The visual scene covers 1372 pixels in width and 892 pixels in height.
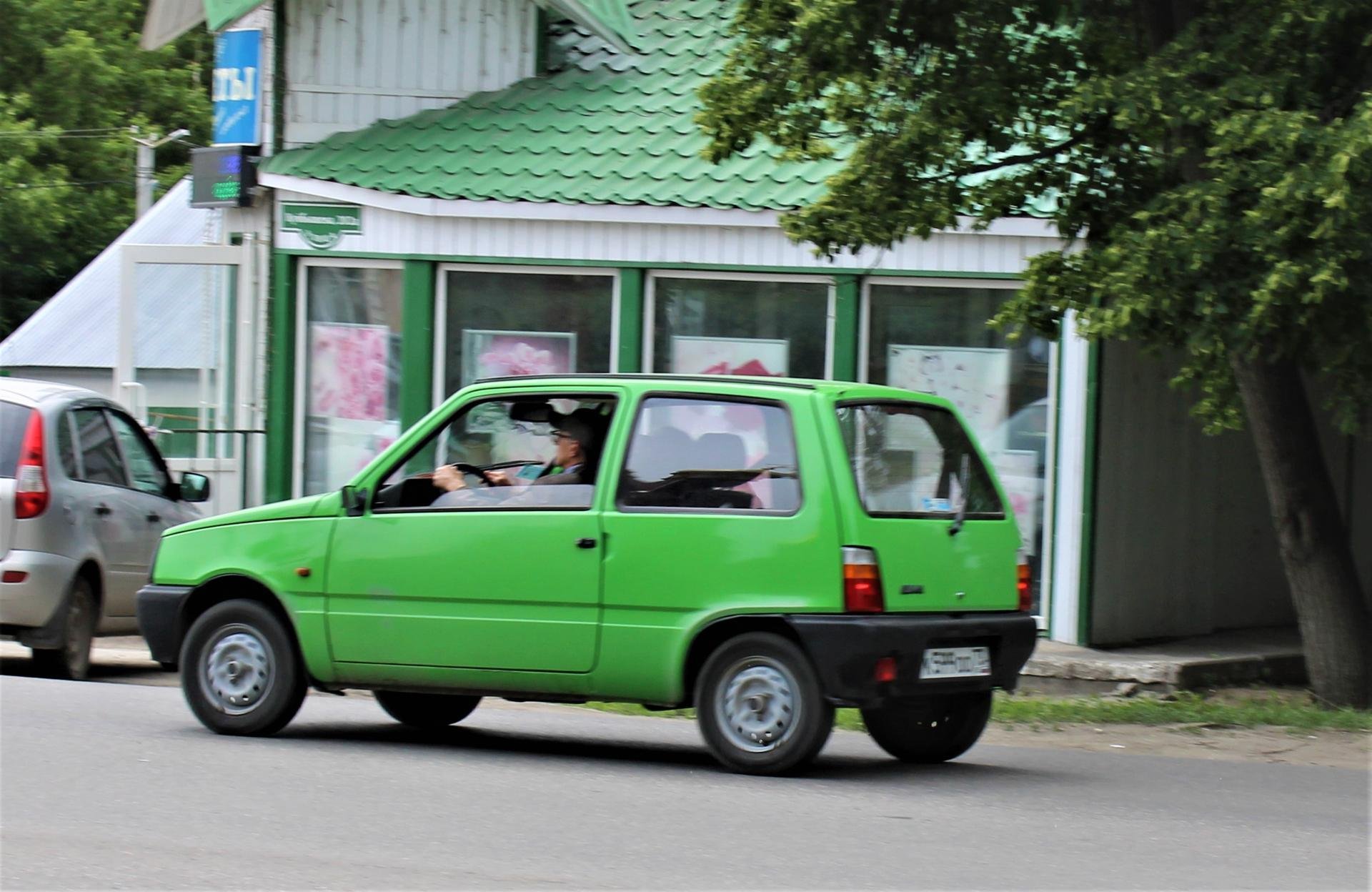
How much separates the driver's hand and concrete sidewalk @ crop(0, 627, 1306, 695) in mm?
4681

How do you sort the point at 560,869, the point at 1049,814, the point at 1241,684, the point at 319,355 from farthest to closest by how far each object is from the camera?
the point at 319,355 → the point at 1241,684 → the point at 1049,814 → the point at 560,869

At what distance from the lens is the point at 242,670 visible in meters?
8.70

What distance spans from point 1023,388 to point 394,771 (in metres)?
7.06

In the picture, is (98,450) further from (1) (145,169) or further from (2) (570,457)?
(1) (145,169)

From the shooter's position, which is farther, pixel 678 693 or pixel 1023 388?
pixel 1023 388

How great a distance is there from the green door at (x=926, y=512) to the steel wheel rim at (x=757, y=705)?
554 millimetres

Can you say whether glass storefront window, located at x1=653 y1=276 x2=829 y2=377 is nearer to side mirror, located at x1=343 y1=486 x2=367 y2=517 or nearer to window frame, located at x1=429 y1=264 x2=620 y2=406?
window frame, located at x1=429 y1=264 x2=620 y2=406

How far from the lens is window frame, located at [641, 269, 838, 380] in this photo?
46.1ft

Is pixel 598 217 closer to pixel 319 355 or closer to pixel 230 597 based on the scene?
pixel 319 355

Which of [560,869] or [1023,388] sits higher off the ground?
A: [1023,388]

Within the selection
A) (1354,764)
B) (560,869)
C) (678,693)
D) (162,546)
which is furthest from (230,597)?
(1354,764)

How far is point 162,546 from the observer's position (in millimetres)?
8953

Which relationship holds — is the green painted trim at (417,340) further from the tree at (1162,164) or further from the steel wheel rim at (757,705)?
the steel wheel rim at (757,705)

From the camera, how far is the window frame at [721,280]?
1405 cm
